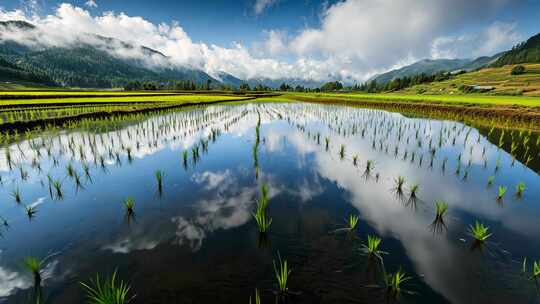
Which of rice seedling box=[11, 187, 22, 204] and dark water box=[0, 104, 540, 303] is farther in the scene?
rice seedling box=[11, 187, 22, 204]

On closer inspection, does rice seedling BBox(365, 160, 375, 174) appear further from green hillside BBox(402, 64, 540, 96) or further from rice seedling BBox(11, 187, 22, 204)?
green hillside BBox(402, 64, 540, 96)

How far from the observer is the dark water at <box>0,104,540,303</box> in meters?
4.19

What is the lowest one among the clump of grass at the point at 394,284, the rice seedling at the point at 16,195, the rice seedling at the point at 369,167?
the clump of grass at the point at 394,284

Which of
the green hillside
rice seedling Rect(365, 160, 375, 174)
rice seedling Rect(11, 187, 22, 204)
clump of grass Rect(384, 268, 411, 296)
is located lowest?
clump of grass Rect(384, 268, 411, 296)

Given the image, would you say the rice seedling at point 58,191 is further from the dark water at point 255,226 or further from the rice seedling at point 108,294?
the rice seedling at point 108,294

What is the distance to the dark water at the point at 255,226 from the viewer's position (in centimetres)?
419

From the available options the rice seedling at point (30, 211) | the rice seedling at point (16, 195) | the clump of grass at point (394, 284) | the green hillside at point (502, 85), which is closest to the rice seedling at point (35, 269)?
the rice seedling at point (30, 211)

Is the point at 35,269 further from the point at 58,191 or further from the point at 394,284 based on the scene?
the point at 394,284

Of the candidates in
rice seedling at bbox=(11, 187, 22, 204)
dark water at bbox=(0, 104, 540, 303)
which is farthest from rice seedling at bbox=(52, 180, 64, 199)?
rice seedling at bbox=(11, 187, 22, 204)

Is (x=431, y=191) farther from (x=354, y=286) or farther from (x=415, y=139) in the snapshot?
(x=415, y=139)

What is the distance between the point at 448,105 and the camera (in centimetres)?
3447

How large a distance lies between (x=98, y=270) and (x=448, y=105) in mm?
44856

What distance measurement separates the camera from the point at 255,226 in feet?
20.2

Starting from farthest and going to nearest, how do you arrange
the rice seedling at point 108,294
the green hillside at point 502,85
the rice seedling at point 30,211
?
1. the green hillside at point 502,85
2. the rice seedling at point 30,211
3. the rice seedling at point 108,294
